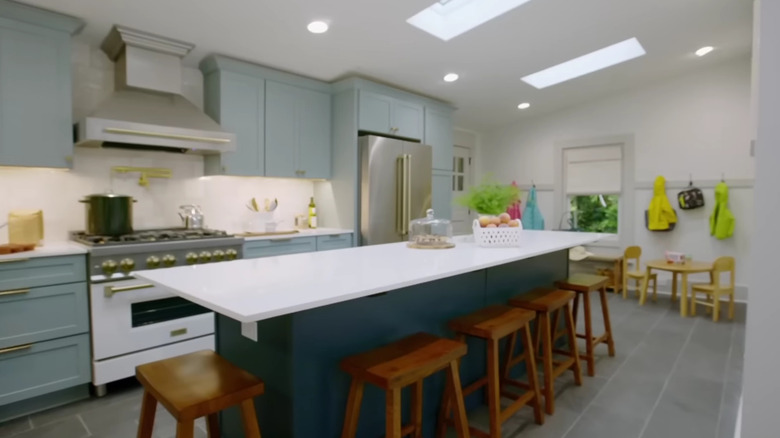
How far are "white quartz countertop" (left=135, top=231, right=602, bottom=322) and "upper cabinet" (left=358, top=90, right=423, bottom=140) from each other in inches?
86.4

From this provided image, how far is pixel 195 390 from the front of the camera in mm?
1196

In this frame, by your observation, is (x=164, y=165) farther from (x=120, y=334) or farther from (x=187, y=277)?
(x=187, y=277)

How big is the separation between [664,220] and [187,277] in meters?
5.52

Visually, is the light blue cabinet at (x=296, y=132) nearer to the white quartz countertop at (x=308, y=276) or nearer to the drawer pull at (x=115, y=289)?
the drawer pull at (x=115, y=289)

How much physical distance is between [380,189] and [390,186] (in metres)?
0.15

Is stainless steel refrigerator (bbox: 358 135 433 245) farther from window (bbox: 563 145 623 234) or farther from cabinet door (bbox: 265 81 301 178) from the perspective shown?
window (bbox: 563 145 623 234)

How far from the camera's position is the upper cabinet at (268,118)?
341cm

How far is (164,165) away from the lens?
10.9ft

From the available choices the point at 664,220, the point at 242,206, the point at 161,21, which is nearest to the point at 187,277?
the point at 161,21

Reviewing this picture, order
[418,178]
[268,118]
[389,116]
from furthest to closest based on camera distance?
[418,178], [389,116], [268,118]

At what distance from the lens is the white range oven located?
2439 millimetres

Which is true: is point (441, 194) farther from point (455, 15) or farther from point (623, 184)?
point (623, 184)

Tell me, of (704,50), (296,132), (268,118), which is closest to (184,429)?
(268,118)

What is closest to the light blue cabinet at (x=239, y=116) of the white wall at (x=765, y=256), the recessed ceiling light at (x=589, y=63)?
the recessed ceiling light at (x=589, y=63)
